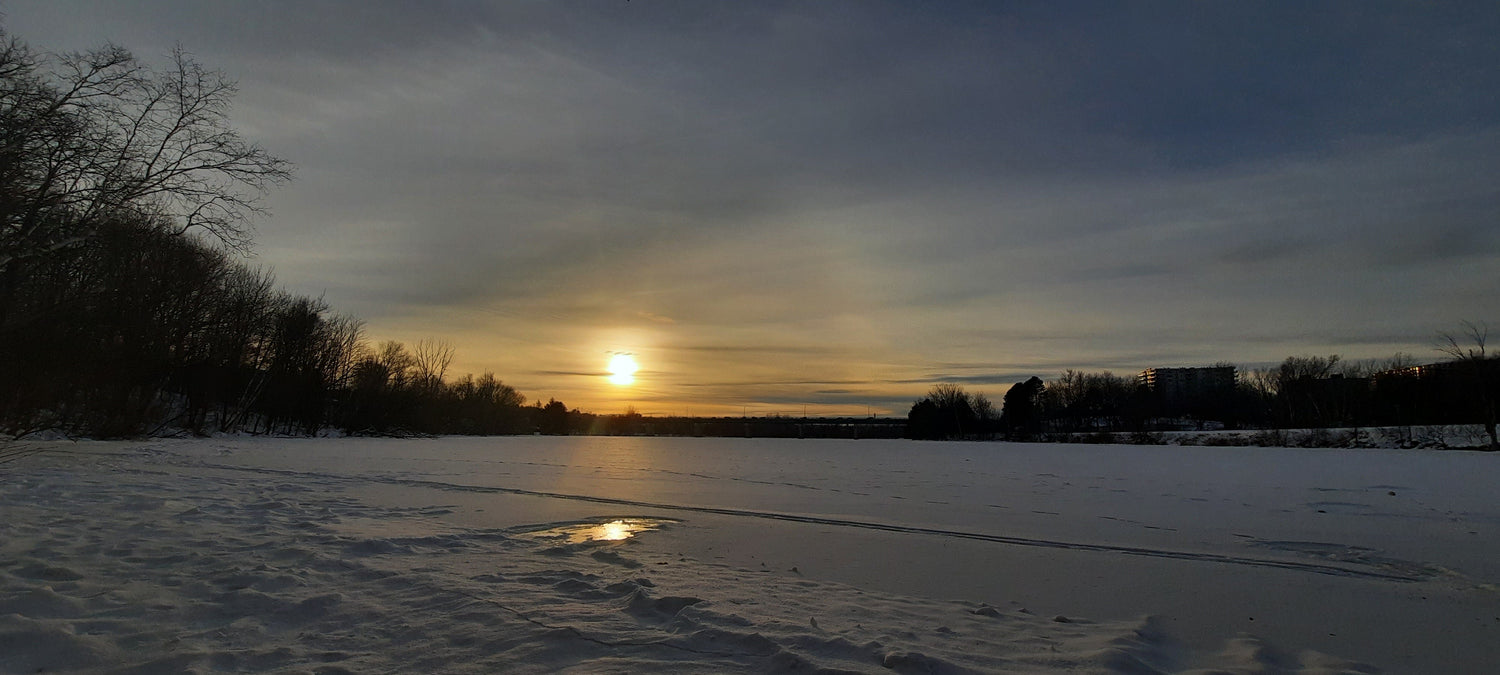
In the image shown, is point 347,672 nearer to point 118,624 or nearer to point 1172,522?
point 118,624

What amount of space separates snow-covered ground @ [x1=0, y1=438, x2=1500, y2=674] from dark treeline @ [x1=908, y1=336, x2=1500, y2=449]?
34287 millimetres

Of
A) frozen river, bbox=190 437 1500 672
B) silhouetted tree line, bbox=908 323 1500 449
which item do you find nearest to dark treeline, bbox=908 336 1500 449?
silhouetted tree line, bbox=908 323 1500 449

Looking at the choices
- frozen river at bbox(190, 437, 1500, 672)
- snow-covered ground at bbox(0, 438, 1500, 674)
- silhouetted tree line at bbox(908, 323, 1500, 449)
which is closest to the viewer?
snow-covered ground at bbox(0, 438, 1500, 674)

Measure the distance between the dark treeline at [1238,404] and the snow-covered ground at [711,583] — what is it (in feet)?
112

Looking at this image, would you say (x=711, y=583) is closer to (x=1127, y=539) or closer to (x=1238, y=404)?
(x=1127, y=539)

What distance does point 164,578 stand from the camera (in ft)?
13.7

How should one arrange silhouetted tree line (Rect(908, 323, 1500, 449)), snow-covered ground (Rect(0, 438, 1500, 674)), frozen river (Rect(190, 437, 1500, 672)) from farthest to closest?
silhouetted tree line (Rect(908, 323, 1500, 449)), frozen river (Rect(190, 437, 1500, 672)), snow-covered ground (Rect(0, 438, 1500, 674))

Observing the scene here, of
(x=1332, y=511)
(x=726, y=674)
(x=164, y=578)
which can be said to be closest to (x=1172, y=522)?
(x=1332, y=511)

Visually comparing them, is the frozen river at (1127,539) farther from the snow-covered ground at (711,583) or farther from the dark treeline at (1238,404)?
the dark treeline at (1238,404)

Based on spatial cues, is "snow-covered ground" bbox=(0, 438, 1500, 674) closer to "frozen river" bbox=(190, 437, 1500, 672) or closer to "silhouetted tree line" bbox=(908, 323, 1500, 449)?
"frozen river" bbox=(190, 437, 1500, 672)

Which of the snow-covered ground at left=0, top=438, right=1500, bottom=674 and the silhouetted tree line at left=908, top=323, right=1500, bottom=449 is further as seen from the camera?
the silhouetted tree line at left=908, top=323, right=1500, bottom=449

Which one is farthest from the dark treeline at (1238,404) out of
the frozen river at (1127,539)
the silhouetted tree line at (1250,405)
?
the frozen river at (1127,539)

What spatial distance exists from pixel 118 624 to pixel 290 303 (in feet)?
153

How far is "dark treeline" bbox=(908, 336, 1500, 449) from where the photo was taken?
41281 mm
